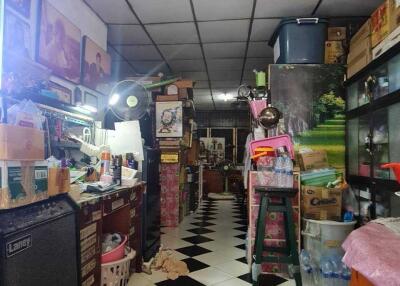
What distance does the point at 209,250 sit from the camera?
3.40 metres

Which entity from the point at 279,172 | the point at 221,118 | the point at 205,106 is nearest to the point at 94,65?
the point at 279,172

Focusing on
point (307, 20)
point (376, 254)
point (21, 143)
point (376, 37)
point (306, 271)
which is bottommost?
point (306, 271)

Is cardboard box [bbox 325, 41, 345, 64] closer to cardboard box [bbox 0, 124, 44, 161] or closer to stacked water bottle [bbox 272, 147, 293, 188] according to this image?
stacked water bottle [bbox 272, 147, 293, 188]

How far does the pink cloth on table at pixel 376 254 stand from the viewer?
3.28ft

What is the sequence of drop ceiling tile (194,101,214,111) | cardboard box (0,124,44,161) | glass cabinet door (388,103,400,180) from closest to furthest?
cardboard box (0,124,44,161) → glass cabinet door (388,103,400,180) → drop ceiling tile (194,101,214,111)

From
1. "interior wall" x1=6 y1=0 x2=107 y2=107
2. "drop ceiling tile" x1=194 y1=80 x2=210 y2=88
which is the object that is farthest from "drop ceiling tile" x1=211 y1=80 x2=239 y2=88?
"interior wall" x1=6 y1=0 x2=107 y2=107

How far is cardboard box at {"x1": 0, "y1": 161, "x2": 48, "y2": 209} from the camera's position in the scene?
3.60 feet

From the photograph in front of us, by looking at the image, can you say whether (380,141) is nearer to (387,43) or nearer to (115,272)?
(387,43)

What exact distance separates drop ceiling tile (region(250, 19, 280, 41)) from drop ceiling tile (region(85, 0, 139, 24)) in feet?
4.34

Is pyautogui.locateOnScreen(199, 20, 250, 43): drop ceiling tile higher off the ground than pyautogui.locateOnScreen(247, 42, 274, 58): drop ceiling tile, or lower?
higher

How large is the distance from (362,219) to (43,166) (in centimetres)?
266

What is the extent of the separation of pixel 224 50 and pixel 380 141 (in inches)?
92.9

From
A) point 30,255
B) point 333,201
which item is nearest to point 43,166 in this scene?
point 30,255

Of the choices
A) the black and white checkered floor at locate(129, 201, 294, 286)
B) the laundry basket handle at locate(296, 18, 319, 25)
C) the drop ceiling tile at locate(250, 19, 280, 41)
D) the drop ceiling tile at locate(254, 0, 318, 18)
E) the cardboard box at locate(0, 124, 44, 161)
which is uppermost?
the drop ceiling tile at locate(254, 0, 318, 18)
